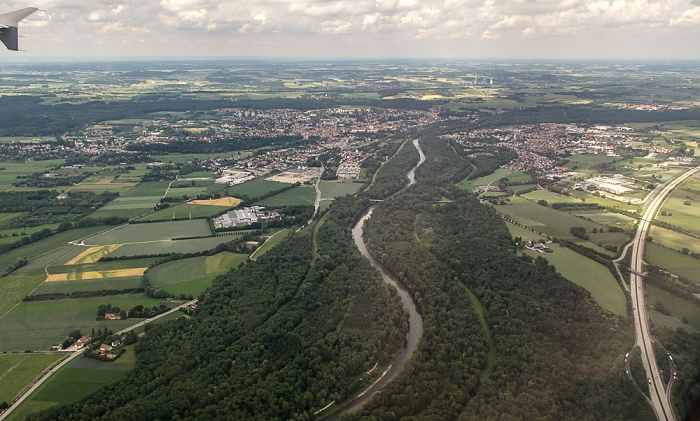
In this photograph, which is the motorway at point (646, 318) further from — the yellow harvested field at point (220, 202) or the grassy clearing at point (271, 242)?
the yellow harvested field at point (220, 202)

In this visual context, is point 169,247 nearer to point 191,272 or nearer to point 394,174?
point 191,272

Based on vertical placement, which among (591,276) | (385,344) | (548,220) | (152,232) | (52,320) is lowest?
(385,344)

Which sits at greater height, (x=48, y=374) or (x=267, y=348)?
(x=267, y=348)

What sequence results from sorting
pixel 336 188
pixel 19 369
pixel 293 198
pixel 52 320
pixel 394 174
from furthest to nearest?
pixel 394 174
pixel 336 188
pixel 293 198
pixel 52 320
pixel 19 369

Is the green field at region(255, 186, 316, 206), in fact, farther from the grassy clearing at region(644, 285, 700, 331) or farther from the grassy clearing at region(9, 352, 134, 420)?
the grassy clearing at region(644, 285, 700, 331)

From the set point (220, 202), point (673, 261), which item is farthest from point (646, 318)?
point (220, 202)

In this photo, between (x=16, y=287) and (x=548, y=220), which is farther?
(x=548, y=220)

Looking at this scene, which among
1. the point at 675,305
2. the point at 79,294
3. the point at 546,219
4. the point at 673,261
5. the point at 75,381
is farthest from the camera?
the point at 546,219

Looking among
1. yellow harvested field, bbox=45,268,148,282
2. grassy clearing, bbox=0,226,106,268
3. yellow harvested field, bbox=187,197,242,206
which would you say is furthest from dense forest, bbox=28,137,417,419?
yellow harvested field, bbox=187,197,242,206
